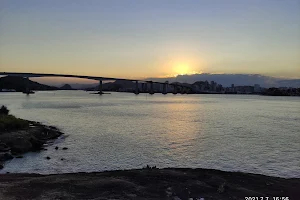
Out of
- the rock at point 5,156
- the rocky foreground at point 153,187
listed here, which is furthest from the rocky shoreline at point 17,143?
the rocky foreground at point 153,187

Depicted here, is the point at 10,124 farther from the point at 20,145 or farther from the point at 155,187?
the point at 155,187

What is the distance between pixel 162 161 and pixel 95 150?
7.25 m

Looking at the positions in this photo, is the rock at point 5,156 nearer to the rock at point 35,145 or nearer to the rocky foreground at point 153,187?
the rock at point 35,145

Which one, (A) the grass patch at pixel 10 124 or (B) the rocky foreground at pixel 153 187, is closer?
(B) the rocky foreground at pixel 153 187

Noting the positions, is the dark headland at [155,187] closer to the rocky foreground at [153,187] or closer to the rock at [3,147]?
the rocky foreground at [153,187]

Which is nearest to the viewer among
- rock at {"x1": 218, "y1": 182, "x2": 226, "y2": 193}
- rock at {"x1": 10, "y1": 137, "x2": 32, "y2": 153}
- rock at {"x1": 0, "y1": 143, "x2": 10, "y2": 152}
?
rock at {"x1": 218, "y1": 182, "x2": 226, "y2": 193}

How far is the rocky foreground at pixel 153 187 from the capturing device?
12159 millimetres

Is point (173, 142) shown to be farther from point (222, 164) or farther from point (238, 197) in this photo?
point (238, 197)

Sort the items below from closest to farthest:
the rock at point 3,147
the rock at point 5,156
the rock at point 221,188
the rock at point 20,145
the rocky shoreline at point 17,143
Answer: the rock at point 221,188, the rock at point 5,156, the rocky shoreline at point 17,143, the rock at point 3,147, the rock at point 20,145

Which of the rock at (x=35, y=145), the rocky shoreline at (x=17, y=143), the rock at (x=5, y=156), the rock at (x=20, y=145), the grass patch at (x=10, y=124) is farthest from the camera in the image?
the grass patch at (x=10, y=124)

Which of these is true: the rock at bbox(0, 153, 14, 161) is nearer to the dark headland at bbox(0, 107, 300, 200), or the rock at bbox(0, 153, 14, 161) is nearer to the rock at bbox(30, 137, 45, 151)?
the rock at bbox(30, 137, 45, 151)

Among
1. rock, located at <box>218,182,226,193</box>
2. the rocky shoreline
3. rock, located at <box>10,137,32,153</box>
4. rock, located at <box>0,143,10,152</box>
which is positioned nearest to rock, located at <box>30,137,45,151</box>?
the rocky shoreline

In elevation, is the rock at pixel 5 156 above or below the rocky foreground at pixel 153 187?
below

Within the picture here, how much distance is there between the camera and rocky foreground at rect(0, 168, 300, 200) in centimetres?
1216
